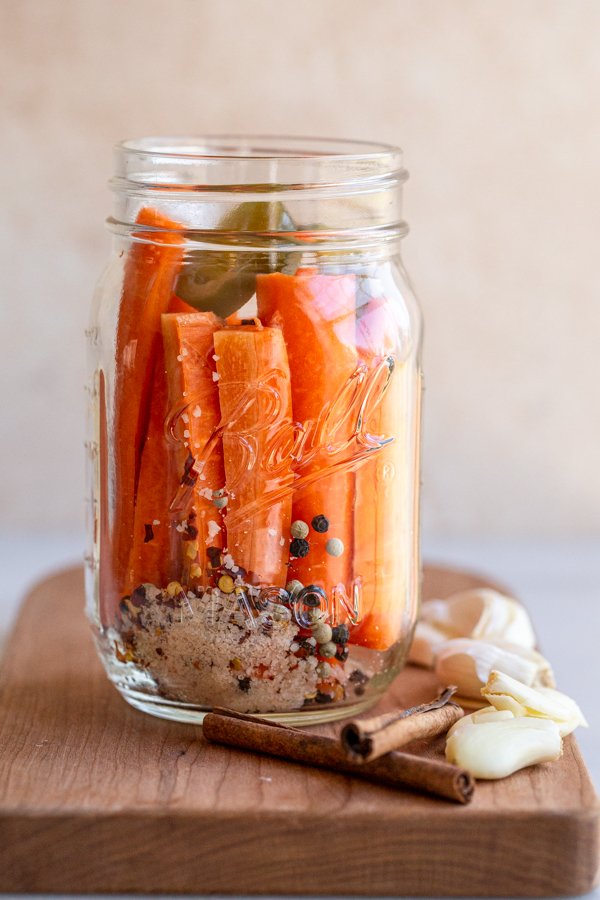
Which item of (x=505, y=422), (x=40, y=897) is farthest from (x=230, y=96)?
(x=40, y=897)

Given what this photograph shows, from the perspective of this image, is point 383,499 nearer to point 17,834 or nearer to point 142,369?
point 142,369

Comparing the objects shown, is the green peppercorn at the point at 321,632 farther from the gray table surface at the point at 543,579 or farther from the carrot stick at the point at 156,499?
the gray table surface at the point at 543,579

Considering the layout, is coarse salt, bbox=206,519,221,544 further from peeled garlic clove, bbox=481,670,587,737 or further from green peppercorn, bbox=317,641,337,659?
peeled garlic clove, bbox=481,670,587,737

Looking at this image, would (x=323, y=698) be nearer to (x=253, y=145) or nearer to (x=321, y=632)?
(x=321, y=632)

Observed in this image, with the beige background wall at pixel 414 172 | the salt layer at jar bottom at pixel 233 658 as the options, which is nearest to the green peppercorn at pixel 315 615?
the salt layer at jar bottom at pixel 233 658

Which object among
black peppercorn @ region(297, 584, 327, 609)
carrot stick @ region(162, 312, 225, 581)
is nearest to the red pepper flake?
carrot stick @ region(162, 312, 225, 581)
